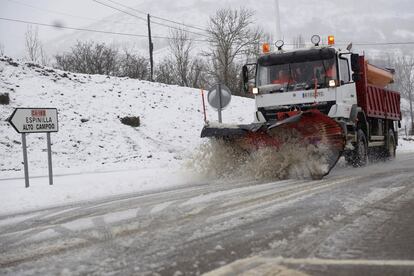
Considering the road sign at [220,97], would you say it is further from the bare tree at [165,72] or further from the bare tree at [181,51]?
the bare tree at [181,51]

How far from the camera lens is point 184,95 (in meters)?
26.0

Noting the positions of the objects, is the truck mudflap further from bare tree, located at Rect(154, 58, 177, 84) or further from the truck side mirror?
bare tree, located at Rect(154, 58, 177, 84)

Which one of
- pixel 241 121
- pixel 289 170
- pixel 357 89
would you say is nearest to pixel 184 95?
pixel 241 121

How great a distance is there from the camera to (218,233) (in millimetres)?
4938

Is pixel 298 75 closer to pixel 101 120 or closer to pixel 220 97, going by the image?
pixel 220 97

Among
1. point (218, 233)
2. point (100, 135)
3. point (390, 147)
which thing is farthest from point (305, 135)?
point (100, 135)

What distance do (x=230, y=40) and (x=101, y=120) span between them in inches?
1060

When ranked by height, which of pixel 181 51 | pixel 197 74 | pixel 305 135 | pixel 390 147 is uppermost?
pixel 181 51

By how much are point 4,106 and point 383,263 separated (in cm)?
1774

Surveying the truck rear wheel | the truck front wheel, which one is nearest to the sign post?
the truck rear wheel

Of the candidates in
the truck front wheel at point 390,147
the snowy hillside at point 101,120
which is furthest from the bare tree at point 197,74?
the truck front wheel at point 390,147

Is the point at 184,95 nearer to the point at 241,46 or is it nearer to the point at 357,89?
the point at 357,89

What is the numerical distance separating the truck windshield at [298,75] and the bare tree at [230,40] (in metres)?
30.8

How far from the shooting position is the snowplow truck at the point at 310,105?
9695 mm
